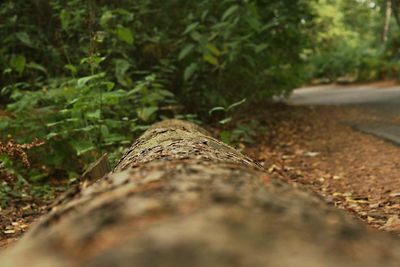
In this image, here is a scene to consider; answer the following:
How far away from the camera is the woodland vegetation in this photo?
187 inches

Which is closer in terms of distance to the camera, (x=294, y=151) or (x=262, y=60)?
(x=294, y=151)

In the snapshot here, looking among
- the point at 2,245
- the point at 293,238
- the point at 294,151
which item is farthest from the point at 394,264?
the point at 294,151

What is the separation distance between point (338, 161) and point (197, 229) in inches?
206

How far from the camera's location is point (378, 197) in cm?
424

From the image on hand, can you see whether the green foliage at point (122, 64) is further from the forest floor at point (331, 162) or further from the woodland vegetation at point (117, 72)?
the forest floor at point (331, 162)

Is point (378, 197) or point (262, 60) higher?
point (262, 60)

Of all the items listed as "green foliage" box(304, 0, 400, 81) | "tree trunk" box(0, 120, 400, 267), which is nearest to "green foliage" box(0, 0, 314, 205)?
"tree trunk" box(0, 120, 400, 267)

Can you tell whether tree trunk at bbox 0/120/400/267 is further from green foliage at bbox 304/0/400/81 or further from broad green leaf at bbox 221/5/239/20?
green foliage at bbox 304/0/400/81

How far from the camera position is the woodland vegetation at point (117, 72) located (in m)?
4.76

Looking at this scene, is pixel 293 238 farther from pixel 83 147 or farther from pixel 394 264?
pixel 83 147

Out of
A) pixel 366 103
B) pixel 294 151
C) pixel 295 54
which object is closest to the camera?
pixel 294 151

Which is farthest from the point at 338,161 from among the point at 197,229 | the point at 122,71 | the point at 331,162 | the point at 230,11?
the point at 197,229

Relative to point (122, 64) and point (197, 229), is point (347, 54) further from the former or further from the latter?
point (197, 229)

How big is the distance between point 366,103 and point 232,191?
10748 millimetres
